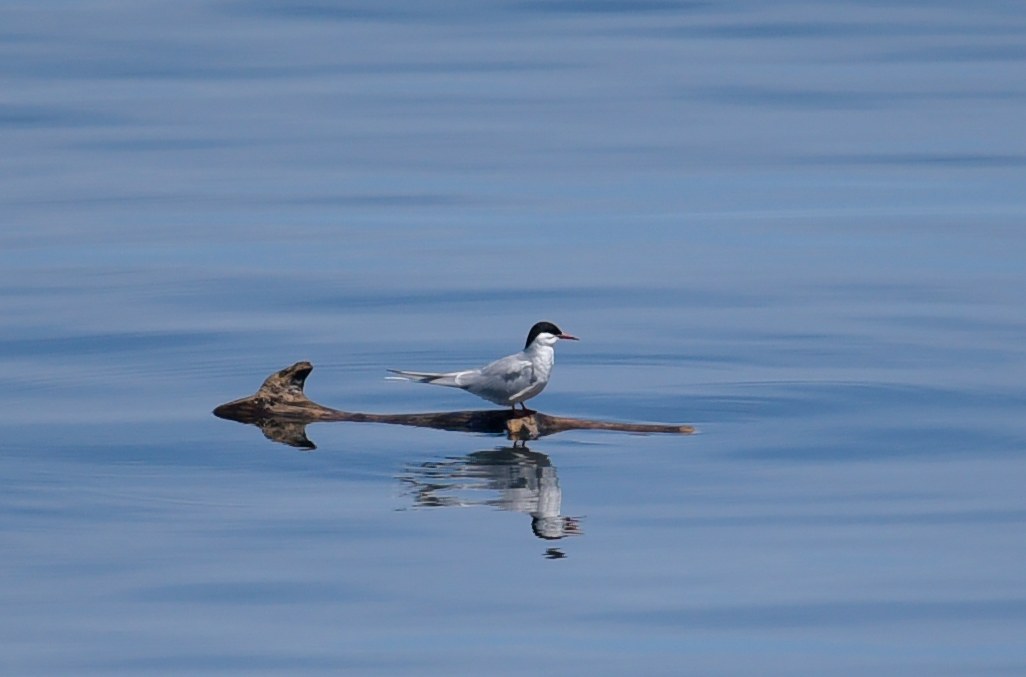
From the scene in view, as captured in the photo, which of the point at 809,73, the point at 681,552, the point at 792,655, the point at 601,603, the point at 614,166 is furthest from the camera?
the point at 809,73

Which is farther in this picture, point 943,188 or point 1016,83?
point 1016,83

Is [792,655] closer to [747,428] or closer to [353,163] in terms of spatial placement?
[747,428]

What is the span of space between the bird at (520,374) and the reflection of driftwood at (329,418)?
0.12m

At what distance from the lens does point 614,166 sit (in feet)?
77.9

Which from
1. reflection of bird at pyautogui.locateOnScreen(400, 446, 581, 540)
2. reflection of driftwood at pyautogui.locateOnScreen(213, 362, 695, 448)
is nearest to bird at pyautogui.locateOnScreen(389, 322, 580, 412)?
reflection of driftwood at pyautogui.locateOnScreen(213, 362, 695, 448)

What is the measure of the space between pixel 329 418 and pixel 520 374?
1.30m

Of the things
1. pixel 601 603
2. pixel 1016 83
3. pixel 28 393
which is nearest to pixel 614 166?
pixel 1016 83

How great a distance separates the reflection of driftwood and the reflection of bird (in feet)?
0.63

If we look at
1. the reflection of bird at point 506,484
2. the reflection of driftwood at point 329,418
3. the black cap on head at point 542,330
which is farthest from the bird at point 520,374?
the reflection of bird at point 506,484

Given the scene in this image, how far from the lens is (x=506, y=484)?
400 inches

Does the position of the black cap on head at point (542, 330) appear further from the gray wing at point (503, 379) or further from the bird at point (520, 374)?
the gray wing at point (503, 379)

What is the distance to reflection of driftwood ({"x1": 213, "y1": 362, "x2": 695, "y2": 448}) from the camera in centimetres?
1062

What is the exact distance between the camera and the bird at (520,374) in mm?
10594

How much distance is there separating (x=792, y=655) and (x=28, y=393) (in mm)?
6834
